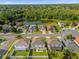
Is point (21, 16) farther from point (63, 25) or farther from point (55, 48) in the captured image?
point (55, 48)

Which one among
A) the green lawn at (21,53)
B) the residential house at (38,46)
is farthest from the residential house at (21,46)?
the residential house at (38,46)

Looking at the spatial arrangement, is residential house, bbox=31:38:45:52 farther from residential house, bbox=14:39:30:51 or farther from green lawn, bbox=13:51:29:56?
green lawn, bbox=13:51:29:56

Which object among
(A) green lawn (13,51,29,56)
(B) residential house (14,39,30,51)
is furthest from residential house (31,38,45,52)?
(A) green lawn (13,51,29,56)

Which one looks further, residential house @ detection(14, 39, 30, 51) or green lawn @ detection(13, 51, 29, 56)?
residential house @ detection(14, 39, 30, 51)

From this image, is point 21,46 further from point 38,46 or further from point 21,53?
point 38,46

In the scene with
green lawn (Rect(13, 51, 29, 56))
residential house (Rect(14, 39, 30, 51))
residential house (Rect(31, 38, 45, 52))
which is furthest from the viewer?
residential house (Rect(14, 39, 30, 51))

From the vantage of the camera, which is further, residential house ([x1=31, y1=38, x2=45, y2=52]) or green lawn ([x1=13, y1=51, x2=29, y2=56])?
residential house ([x1=31, y1=38, x2=45, y2=52])

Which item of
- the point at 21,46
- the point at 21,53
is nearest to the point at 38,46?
the point at 21,46

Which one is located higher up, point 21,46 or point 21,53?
point 21,46

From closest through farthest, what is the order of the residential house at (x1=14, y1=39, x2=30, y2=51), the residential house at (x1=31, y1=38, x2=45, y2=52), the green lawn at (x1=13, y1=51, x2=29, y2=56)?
1. the green lawn at (x1=13, y1=51, x2=29, y2=56)
2. the residential house at (x1=31, y1=38, x2=45, y2=52)
3. the residential house at (x1=14, y1=39, x2=30, y2=51)

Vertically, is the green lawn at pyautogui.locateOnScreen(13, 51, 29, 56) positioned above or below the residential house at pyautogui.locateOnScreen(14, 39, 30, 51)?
below

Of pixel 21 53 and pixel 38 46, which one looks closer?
pixel 21 53
